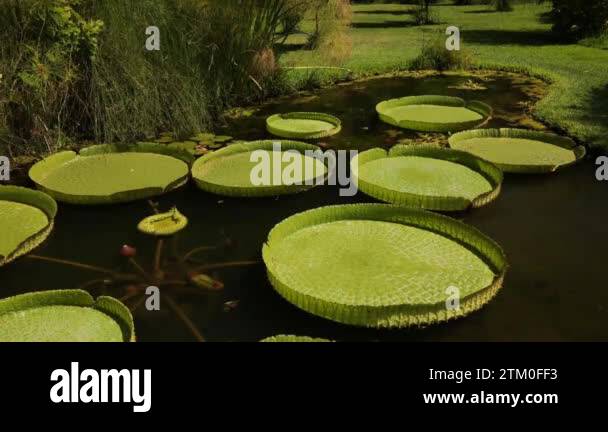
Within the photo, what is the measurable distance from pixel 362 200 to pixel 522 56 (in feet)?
28.0

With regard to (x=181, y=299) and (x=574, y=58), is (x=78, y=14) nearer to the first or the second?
(x=181, y=299)

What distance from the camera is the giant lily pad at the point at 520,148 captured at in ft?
18.1

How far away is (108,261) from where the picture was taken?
4.20 metres

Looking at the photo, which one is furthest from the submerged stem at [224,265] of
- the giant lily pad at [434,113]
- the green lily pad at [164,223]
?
the giant lily pad at [434,113]

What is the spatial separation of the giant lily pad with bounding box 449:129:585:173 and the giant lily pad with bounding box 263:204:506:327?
1710 millimetres

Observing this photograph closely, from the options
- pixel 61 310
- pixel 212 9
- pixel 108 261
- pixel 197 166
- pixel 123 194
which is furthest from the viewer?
pixel 212 9

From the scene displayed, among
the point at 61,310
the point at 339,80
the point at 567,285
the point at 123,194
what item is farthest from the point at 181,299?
the point at 339,80

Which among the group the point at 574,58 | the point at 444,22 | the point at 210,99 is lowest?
the point at 210,99

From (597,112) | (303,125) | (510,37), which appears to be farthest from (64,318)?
(510,37)

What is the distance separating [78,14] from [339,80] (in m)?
5.16

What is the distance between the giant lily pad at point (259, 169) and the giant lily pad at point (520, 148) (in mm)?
1720

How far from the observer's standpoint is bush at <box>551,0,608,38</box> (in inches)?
508

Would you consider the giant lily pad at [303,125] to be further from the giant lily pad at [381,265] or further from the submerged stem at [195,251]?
the submerged stem at [195,251]

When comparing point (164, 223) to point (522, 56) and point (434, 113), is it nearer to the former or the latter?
point (434, 113)
